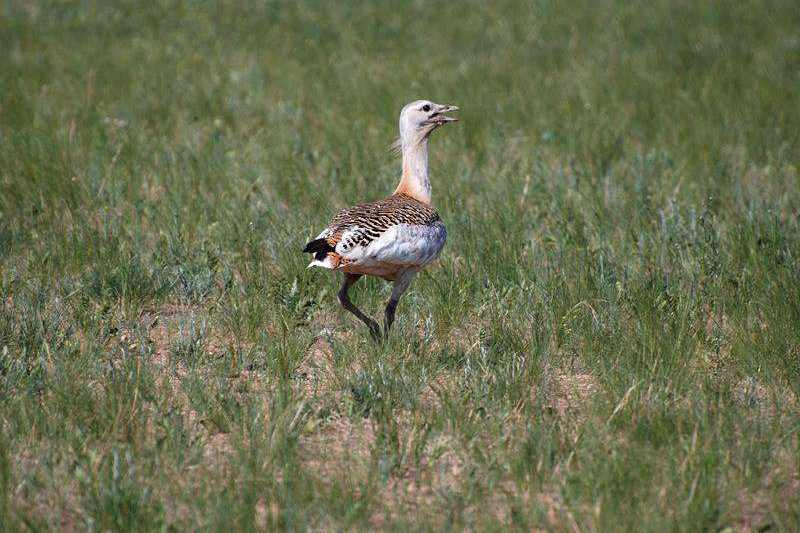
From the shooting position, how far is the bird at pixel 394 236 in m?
5.14

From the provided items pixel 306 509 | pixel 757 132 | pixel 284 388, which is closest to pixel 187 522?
pixel 306 509

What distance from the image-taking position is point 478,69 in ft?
39.8

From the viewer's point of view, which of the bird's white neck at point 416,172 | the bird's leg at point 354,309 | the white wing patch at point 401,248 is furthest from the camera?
the bird's white neck at point 416,172

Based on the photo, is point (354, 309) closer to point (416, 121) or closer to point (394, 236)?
point (394, 236)

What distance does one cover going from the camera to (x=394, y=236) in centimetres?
526

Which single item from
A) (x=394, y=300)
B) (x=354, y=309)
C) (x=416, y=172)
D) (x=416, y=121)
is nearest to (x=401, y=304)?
(x=394, y=300)

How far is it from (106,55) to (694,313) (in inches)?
358

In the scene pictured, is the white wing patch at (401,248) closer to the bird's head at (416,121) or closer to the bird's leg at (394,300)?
the bird's leg at (394,300)

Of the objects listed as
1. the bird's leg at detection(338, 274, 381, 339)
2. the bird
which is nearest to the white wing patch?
the bird

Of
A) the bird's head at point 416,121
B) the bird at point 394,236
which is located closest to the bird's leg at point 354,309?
the bird at point 394,236

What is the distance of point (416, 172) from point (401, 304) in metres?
0.83

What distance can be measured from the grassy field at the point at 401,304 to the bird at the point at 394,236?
39 cm

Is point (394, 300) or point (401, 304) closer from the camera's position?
point (394, 300)

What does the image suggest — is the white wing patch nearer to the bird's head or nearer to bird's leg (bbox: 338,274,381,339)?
→ bird's leg (bbox: 338,274,381,339)
